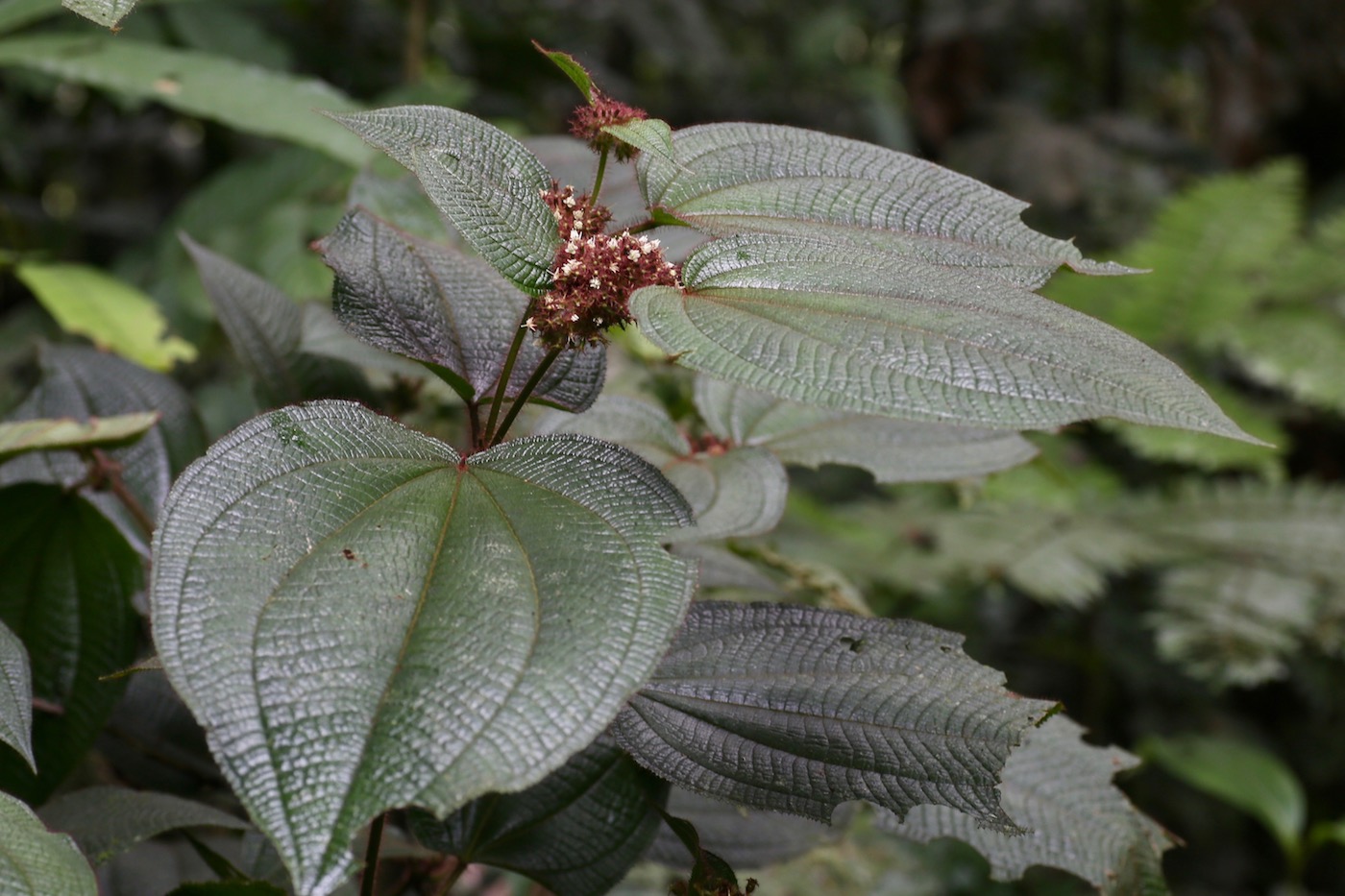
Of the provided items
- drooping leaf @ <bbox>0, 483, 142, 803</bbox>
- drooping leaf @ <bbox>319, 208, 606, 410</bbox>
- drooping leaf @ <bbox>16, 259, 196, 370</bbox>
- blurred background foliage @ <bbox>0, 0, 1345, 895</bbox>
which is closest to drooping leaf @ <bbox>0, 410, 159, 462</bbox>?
drooping leaf @ <bbox>0, 483, 142, 803</bbox>

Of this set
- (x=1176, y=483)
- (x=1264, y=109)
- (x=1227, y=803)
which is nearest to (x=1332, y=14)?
A: (x=1264, y=109)

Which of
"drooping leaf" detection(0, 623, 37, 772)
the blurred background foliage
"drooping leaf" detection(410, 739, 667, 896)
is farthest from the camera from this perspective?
the blurred background foliage

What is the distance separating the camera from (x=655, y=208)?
1.52ft

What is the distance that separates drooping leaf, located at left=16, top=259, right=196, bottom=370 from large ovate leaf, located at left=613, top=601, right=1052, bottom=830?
790mm

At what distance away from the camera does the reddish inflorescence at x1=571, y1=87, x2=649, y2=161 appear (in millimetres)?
439

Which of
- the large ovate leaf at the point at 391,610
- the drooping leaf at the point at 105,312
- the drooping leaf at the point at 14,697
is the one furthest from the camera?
the drooping leaf at the point at 105,312

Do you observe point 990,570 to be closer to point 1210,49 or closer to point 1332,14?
point 1210,49

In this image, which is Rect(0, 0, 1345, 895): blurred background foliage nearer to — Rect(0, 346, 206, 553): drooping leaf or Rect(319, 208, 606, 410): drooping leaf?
Rect(0, 346, 206, 553): drooping leaf

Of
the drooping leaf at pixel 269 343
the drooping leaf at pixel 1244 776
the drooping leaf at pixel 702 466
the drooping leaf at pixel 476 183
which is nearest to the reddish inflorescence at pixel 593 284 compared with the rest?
the drooping leaf at pixel 476 183

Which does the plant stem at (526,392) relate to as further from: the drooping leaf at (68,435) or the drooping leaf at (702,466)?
the drooping leaf at (68,435)

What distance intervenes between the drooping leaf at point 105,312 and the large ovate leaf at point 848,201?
2.51 feet

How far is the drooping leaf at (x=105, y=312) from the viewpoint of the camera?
1110mm

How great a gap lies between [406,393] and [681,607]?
42 centimetres

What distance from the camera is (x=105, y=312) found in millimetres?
1187
